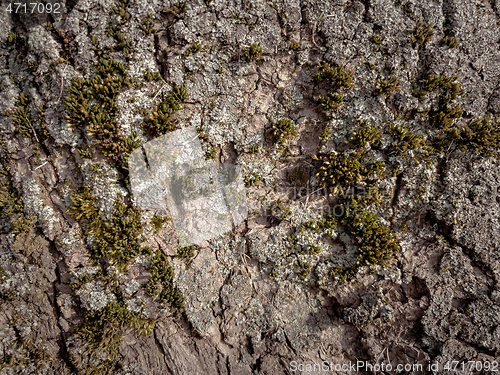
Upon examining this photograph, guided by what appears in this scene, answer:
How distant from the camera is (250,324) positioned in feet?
16.6

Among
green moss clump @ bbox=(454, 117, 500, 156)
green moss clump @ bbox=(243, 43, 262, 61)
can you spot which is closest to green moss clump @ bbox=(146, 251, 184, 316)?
green moss clump @ bbox=(243, 43, 262, 61)

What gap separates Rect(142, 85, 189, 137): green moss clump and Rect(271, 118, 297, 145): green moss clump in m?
1.91

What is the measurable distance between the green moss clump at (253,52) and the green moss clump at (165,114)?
141 centimetres

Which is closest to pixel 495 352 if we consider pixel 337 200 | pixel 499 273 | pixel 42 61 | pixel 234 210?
pixel 499 273

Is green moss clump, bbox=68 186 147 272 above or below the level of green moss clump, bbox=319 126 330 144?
below

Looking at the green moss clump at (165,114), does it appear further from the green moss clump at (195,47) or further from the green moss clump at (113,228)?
the green moss clump at (113,228)

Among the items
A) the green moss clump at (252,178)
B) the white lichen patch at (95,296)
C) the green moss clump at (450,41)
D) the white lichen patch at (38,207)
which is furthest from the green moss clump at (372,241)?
the white lichen patch at (38,207)

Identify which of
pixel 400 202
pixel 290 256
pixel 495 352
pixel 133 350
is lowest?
pixel 495 352

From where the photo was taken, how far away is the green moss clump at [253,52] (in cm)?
474

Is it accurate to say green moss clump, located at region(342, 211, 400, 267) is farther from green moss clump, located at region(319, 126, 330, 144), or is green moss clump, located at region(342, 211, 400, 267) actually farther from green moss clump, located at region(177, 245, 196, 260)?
green moss clump, located at region(177, 245, 196, 260)

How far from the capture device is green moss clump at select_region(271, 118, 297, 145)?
16.3ft

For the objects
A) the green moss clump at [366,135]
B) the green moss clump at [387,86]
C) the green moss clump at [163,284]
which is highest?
the green moss clump at [387,86]

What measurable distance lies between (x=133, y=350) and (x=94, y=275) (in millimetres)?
1760

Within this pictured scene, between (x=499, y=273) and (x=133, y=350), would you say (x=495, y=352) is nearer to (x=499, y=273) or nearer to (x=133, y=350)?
(x=499, y=273)
